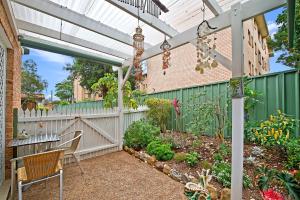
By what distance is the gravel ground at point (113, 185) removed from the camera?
267cm

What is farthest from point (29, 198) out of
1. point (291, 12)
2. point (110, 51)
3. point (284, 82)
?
point (284, 82)

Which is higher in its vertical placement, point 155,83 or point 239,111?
point 155,83

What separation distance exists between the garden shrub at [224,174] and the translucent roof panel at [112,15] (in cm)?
269

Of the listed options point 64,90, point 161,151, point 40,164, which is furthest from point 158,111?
point 64,90

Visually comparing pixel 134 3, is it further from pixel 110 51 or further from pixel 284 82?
pixel 284 82

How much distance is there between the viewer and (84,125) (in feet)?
15.0

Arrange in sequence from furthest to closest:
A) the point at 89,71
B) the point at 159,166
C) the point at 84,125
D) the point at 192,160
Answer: the point at 89,71 → the point at 84,125 → the point at 159,166 → the point at 192,160

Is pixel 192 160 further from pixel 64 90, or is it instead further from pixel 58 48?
pixel 64 90

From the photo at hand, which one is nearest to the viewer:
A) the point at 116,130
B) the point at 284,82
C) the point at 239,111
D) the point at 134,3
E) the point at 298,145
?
the point at 134,3

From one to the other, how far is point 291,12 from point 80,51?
13.8 feet

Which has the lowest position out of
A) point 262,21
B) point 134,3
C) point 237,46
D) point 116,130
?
point 116,130

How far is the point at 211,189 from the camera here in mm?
2475

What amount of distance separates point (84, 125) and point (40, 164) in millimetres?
2456

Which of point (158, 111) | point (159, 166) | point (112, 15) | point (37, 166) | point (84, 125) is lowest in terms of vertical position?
point (159, 166)
